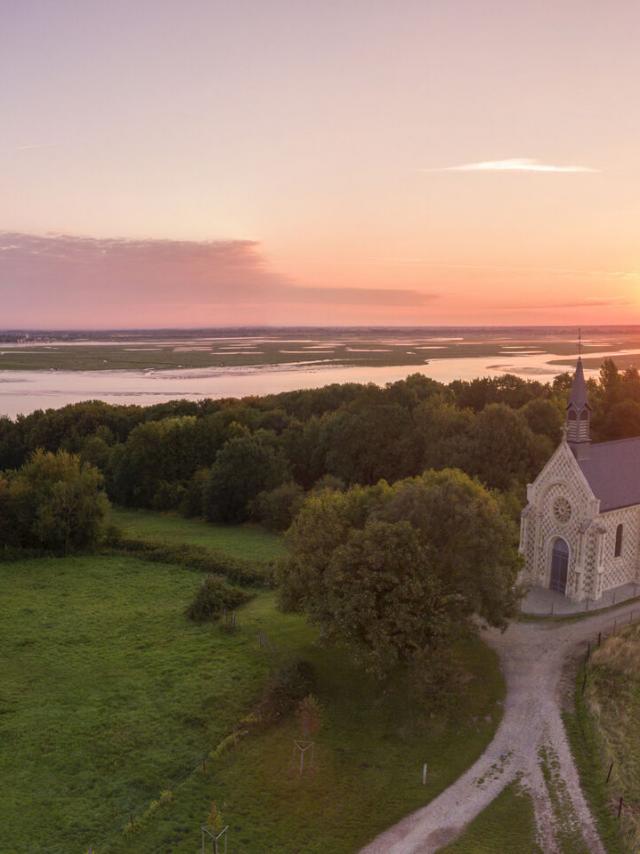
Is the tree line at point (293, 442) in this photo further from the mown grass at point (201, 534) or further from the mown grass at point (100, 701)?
the mown grass at point (100, 701)

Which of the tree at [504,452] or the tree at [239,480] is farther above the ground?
the tree at [504,452]

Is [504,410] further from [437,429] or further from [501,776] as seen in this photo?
[501,776]

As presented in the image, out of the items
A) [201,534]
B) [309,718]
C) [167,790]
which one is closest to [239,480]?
[201,534]

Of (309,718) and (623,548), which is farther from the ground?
(623,548)

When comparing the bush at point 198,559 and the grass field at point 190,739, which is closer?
the grass field at point 190,739

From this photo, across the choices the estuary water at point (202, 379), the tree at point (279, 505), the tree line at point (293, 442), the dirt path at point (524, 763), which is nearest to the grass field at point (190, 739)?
the dirt path at point (524, 763)

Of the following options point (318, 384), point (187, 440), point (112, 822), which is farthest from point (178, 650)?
point (318, 384)

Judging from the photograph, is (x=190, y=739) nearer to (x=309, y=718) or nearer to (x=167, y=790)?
(x=167, y=790)

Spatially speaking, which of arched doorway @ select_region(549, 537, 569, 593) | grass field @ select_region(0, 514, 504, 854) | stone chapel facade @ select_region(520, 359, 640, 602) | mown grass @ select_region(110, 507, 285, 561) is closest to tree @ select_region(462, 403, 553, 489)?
stone chapel facade @ select_region(520, 359, 640, 602)
